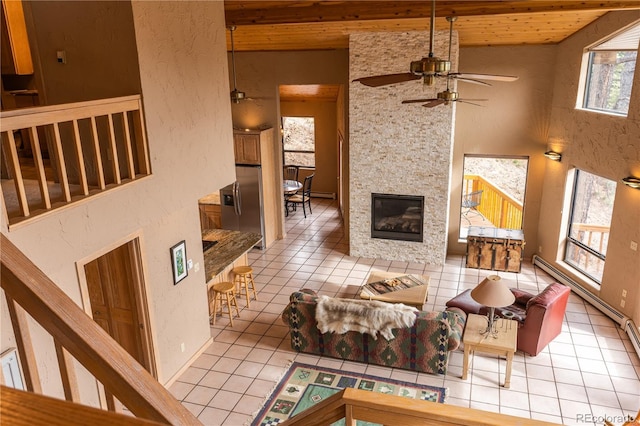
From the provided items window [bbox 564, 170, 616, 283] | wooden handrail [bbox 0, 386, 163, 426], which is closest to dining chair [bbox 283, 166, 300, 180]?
window [bbox 564, 170, 616, 283]

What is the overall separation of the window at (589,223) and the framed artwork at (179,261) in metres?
6.65

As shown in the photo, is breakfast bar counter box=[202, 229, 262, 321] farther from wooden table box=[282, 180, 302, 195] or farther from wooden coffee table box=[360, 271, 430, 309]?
wooden table box=[282, 180, 302, 195]

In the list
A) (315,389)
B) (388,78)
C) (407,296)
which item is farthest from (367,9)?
(315,389)

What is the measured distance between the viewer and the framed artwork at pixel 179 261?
615 centimetres

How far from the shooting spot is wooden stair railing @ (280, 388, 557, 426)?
1.46m

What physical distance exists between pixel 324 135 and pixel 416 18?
21.6 ft

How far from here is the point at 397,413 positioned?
1566 millimetres

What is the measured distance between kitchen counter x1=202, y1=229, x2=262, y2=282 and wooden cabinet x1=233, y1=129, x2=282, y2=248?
1.73 m

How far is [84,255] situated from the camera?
430 cm

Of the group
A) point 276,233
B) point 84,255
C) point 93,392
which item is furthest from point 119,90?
point 276,233

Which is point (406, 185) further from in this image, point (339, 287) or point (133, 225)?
point (133, 225)

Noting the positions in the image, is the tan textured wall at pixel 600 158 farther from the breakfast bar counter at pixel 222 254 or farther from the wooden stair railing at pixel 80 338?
the wooden stair railing at pixel 80 338

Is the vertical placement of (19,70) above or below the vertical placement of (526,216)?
above

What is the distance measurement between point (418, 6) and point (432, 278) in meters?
4.78
